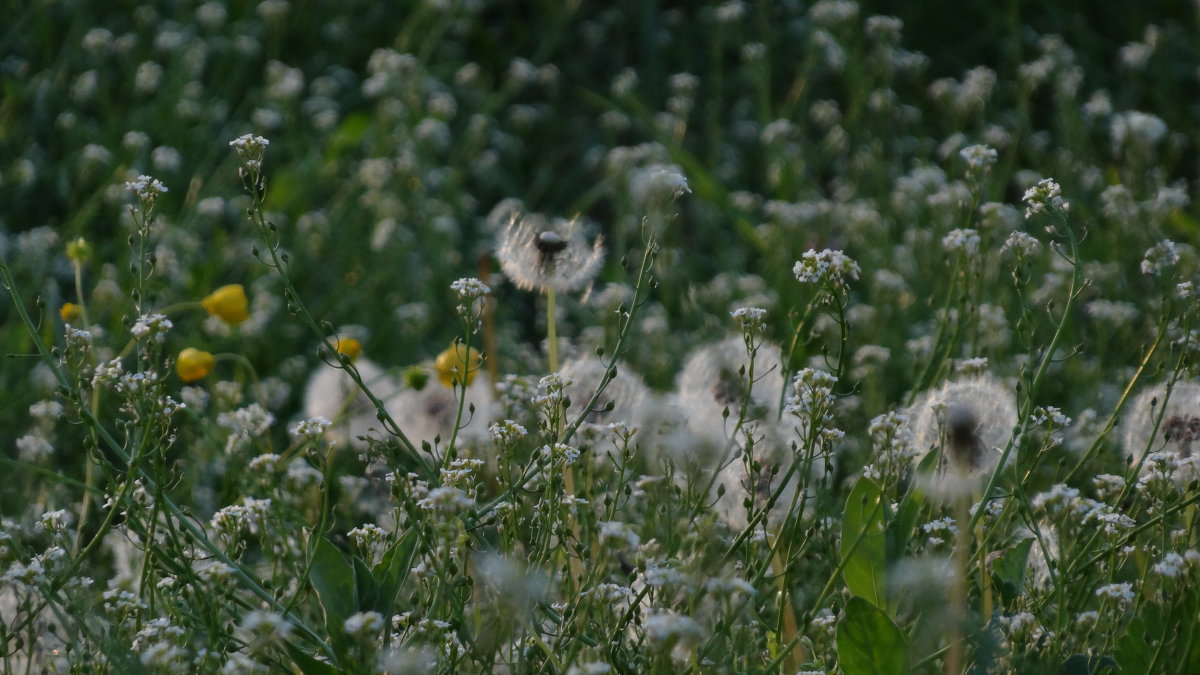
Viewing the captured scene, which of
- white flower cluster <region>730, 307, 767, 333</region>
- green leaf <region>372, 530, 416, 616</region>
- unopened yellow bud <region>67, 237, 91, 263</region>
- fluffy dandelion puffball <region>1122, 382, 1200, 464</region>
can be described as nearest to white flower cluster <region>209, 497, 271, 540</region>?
green leaf <region>372, 530, 416, 616</region>

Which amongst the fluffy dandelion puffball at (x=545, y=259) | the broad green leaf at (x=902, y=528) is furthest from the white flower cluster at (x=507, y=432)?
the fluffy dandelion puffball at (x=545, y=259)

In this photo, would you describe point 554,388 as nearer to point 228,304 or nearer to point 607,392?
point 607,392

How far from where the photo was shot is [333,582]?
1.77 m

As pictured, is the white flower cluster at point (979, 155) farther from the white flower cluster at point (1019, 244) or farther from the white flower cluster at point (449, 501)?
the white flower cluster at point (449, 501)

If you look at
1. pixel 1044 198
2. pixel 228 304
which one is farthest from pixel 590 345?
pixel 1044 198

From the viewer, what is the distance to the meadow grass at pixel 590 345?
1748 mm

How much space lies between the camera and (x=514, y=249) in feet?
8.40

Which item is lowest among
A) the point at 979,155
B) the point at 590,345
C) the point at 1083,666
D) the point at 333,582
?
the point at 333,582

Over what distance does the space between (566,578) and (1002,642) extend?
584 mm

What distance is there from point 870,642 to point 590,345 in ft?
7.14

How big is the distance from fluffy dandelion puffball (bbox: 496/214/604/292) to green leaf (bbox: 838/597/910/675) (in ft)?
3.20

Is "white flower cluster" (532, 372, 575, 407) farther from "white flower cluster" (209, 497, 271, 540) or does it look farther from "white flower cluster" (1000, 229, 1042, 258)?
"white flower cluster" (1000, 229, 1042, 258)

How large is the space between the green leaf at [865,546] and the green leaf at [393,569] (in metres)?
0.57

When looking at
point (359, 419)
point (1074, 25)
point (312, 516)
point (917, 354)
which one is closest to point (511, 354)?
point (359, 419)
